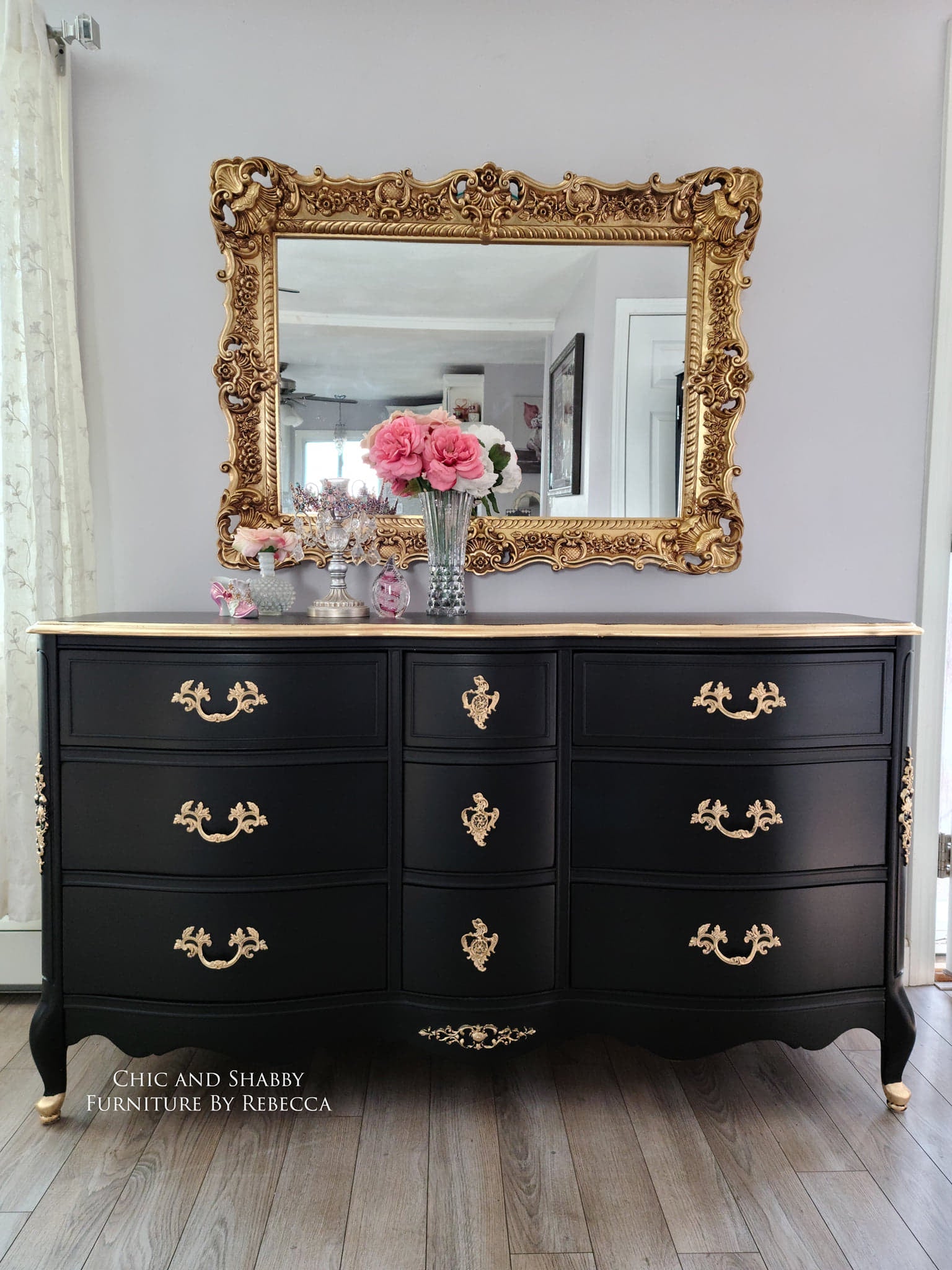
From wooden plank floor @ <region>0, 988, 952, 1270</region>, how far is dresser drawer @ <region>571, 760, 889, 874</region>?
0.52 m

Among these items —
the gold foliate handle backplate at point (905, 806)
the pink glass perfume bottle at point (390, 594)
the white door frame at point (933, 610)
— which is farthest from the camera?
the white door frame at point (933, 610)

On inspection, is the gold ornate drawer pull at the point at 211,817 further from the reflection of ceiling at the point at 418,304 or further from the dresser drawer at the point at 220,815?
the reflection of ceiling at the point at 418,304

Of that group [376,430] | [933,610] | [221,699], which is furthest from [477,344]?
[933,610]

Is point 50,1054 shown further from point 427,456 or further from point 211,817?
point 427,456

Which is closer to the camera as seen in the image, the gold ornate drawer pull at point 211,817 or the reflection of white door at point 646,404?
the gold ornate drawer pull at point 211,817

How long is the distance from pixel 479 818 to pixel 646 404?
113 cm

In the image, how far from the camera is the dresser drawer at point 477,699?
1725 millimetres

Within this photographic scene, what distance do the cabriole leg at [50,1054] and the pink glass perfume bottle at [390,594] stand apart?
3.45 feet

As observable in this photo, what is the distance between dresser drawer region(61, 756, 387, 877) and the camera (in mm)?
1718

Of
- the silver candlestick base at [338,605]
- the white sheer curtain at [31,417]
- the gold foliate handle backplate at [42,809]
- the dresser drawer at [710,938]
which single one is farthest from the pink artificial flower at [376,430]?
the dresser drawer at [710,938]

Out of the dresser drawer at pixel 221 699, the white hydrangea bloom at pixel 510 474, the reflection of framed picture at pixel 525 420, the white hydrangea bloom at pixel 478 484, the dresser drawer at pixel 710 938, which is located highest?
the reflection of framed picture at pixel 525 420

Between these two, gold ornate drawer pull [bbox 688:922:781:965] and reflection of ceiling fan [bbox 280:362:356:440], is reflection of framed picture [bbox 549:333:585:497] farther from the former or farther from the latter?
gold ornate drawer pull [bbox 688:922:781:965]

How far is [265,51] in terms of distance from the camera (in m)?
2.16

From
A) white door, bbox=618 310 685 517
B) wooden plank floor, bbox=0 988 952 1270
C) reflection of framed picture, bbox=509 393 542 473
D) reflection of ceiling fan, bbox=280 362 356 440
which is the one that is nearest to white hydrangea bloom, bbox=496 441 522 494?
reflection of framed picture, bbox=509 393 542 473
